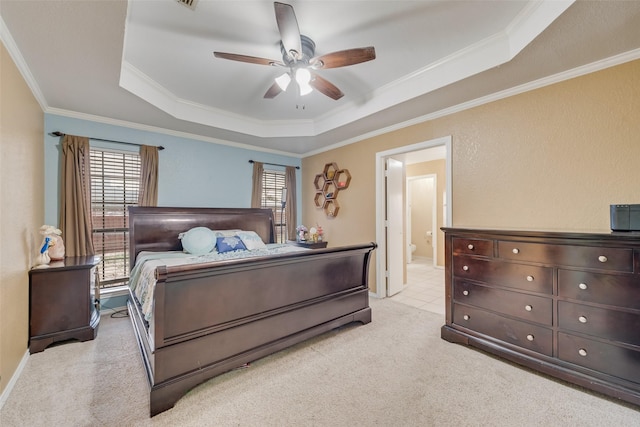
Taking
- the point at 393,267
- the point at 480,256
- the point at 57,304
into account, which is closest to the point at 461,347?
the point at 480,256

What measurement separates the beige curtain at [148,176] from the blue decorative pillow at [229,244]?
1202 millimetres

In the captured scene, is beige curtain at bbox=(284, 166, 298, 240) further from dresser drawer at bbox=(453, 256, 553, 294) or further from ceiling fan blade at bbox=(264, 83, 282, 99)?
dresser drawer at bbox=(453, 256, 553, 294)

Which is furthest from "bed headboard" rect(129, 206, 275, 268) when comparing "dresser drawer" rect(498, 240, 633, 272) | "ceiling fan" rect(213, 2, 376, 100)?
"dresser drawer" rect(498, 240, 633, 272)

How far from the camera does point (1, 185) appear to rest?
177 cm

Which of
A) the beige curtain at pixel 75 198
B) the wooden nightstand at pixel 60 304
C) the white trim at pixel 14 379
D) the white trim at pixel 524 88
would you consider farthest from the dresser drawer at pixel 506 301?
the beige curtain at pixel 75 198

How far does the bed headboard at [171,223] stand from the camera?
3410 millimetres

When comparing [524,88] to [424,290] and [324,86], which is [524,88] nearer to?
[324,86]

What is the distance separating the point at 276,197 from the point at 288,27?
11.8ft

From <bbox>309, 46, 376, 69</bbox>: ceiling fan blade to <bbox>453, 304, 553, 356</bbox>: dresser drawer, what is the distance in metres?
2.47

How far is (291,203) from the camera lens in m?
5.22

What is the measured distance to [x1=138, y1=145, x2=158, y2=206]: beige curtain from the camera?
361 centimetres

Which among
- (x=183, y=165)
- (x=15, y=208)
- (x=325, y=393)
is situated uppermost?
(x=183, y=165)

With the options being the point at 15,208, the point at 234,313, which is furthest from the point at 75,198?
the point at 234,313

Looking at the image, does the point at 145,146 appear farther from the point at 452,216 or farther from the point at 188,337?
the point at 452,216
